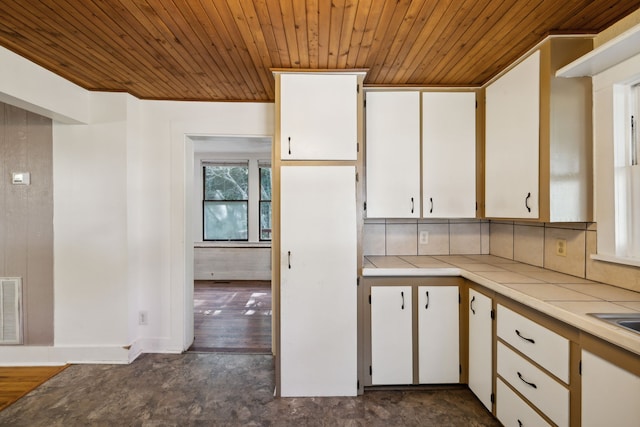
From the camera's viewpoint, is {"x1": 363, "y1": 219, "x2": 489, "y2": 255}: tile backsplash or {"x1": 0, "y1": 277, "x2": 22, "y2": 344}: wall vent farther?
{"x1": 363, "y1": 219, "x2": 489, "y2": 255}: tile backsplash

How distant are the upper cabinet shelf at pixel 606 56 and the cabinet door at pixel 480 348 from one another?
1.38 metres

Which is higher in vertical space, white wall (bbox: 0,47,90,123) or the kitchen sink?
white wall (bbox: 0,47,90,123)

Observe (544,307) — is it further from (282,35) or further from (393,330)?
(282,35)

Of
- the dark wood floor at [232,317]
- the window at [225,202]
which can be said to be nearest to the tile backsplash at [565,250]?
the dark wood floor at [232,317]

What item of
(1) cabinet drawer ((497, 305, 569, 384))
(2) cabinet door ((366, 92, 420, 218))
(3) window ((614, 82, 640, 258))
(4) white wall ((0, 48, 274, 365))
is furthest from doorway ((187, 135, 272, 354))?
(3) window ((614, 82, 640, 258))

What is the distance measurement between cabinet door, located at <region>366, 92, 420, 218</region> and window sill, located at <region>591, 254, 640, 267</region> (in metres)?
1.07

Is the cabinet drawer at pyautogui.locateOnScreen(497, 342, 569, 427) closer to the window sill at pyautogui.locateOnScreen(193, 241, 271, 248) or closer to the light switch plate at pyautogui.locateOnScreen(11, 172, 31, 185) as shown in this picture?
the light switch plate at pyautogui.locateOnScreen(11, 172, 31, 185)

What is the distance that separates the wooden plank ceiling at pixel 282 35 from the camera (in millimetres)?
1440

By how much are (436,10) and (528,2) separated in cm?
43

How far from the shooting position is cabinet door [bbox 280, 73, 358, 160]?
2.03 metres

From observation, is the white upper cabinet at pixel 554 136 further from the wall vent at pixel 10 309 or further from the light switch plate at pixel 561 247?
the wall vent at pixel 10 309

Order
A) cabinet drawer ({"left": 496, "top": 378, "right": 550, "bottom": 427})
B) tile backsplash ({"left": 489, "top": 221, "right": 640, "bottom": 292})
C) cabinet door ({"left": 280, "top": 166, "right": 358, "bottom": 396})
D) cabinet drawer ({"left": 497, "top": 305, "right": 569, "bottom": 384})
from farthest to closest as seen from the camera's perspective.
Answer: cabinet door ({"left": 280, "top": 166, "right": 358, "bottom": 396}) → tile backsplash ({"left": 489, "top": 221, "right": 640, "bottom": 292}) → cabinet drawer ({"left": 496, "top": 378, "right": 550, "bottom": 427}) → cabinet drawer ({"left": 497, "top": 305, "right": 569, "bottom": 384})

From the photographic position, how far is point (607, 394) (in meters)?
1.07

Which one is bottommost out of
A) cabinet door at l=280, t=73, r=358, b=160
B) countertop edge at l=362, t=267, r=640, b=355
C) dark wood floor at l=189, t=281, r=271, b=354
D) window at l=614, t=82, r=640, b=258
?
dark wood floor at l=189, t=281, r=271, b=354
